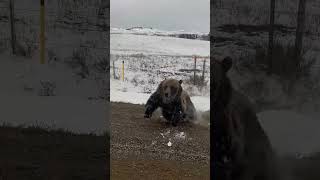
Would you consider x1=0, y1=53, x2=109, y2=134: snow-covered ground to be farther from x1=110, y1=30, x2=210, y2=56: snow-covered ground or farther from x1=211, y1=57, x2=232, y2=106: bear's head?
x1=110, y1=30, x2=210, y2=56: snow-covered ground

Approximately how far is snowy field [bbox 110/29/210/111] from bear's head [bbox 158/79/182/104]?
0.58 m

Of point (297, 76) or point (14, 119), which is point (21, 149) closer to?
point (14, 119)

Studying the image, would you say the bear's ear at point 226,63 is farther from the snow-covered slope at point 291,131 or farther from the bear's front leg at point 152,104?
the bear's front leg at point 152,104

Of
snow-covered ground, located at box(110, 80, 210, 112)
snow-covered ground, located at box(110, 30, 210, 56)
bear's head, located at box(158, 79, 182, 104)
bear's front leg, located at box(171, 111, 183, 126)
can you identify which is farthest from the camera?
snow-covered ground, located at box(110, 30, 210, 56)

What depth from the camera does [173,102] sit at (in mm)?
5477

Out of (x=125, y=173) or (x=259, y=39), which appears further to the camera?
(x=125, y=173)

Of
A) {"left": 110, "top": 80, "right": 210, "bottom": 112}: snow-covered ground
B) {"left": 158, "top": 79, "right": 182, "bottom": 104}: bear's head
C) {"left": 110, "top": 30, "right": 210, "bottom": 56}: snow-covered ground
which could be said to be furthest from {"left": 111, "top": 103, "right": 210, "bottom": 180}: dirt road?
{"left": 110, "top": 30, "right": 210, "bottom": 56}: snow-covered ground

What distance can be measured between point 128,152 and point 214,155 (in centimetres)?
177

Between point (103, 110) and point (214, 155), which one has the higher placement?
point (103, 110)

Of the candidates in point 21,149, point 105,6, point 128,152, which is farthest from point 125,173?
point 105,6

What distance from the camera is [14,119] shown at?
3.18 meters

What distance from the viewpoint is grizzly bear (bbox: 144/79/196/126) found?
5352mm

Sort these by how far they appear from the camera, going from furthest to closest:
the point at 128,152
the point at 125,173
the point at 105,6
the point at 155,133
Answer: the point at 155,133 → the point at 128,152 → the point at 125,173 → the point at 105,6

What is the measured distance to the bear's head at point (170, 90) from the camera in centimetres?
530
